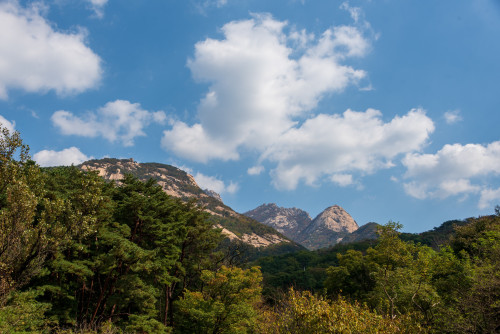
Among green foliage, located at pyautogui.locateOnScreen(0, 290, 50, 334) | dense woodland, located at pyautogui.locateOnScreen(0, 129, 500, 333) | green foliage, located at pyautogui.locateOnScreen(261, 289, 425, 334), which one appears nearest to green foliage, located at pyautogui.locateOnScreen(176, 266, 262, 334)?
dense woodland, located at pyautogui.locateOnScreen(0, 129, 500, 333)

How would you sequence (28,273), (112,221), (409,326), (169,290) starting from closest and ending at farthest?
1. (409,326)
2. (28,273)
3. (112,221)
4. (169,290)

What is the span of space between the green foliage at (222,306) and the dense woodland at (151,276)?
3.8 inches

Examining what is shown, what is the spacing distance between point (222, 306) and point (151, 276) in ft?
24.7

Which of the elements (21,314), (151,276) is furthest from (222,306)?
(21,314)

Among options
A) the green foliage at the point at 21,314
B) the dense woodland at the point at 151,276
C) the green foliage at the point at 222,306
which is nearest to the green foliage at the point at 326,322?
the dense woodland at the point at 151,276

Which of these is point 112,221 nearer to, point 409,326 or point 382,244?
point 409,326

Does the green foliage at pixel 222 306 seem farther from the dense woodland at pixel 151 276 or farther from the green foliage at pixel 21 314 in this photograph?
the green foliage at pixel 21 314

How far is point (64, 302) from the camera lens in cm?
2127

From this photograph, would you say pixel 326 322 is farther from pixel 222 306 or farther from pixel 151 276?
pixel 151 276

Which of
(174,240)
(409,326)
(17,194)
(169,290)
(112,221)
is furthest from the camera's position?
(169,290)

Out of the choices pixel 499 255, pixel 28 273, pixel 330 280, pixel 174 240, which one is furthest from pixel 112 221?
pixel 330 280

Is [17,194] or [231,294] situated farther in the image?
[231,294]

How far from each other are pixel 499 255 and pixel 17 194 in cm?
2844

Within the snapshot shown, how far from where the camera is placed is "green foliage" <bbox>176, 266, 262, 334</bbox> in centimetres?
2227
